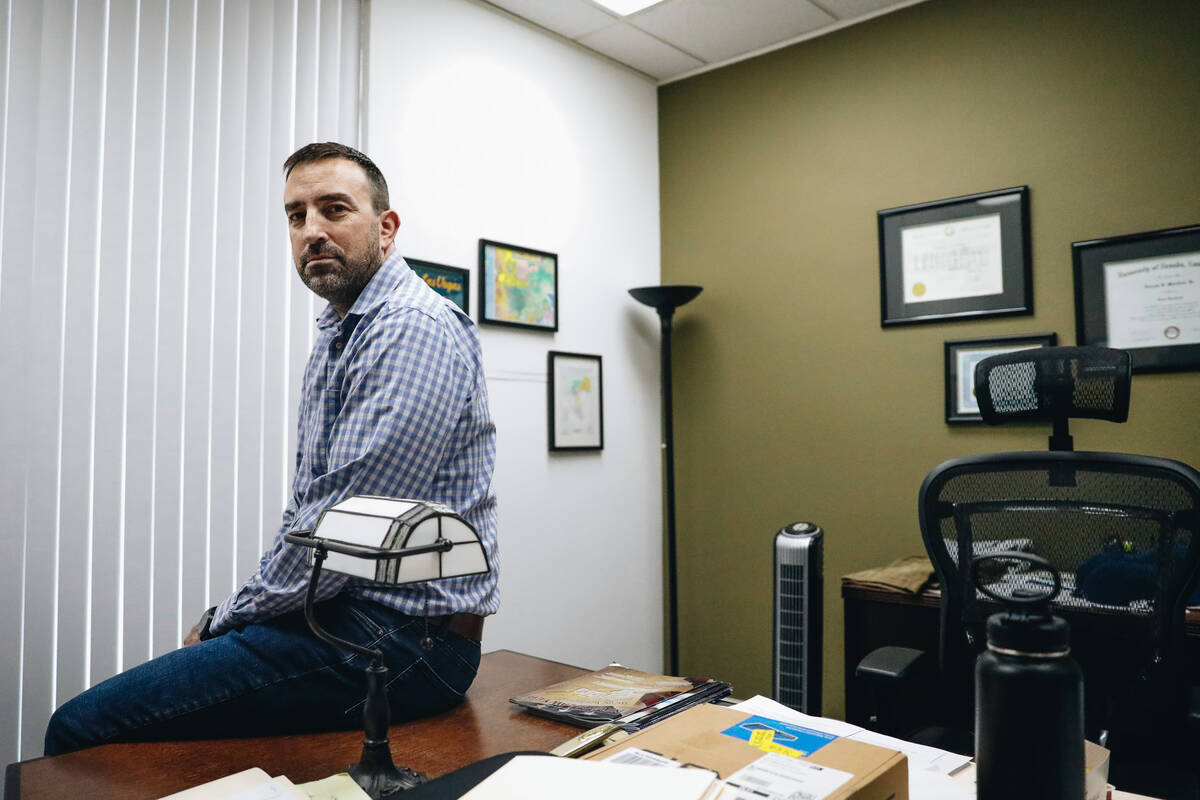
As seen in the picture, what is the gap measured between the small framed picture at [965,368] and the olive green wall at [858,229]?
5 cm

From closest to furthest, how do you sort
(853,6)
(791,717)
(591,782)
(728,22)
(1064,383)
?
(591,782) < (791,717) < (1064,383) < (853,6) < (728,22)

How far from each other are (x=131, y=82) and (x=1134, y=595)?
8.83 feet

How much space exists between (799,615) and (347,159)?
6.10 ft

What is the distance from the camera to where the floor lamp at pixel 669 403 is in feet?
11.3

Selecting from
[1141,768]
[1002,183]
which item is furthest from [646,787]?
[1002,183]

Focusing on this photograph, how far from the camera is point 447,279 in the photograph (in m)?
2.94

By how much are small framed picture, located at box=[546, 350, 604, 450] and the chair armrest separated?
170cm

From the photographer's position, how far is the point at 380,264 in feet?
5.74

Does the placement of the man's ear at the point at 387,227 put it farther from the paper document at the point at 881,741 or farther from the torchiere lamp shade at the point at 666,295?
the torchiere lamp shade at the point at 666,295

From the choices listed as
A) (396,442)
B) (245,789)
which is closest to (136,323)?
(396,442)

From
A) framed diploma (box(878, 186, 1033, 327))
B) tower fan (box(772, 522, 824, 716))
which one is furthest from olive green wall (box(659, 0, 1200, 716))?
tower fan (box(772, 522, 824, 716))

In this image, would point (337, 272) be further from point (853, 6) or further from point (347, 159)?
point (853, 6)

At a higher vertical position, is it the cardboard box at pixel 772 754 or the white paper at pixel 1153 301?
the white paper at pixel 1153 301

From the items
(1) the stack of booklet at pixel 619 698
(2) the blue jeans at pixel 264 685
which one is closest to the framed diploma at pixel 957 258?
(1) the stack of booklet at pixel 619 698
